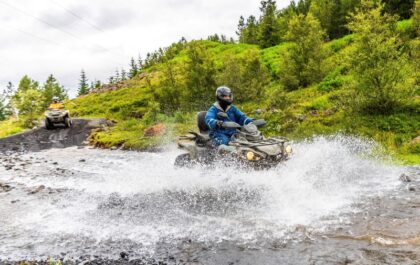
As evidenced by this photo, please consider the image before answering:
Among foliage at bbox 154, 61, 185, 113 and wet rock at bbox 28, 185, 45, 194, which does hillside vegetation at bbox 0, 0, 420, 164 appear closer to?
foliage at bbox 154, 61, 185, 113

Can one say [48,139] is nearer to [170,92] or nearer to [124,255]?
[170,92]

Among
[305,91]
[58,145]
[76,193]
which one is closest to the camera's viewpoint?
[76,193]

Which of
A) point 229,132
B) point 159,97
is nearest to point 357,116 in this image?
point 229,132

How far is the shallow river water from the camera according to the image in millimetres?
7680

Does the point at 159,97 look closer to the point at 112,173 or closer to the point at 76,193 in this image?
the point at 112,173

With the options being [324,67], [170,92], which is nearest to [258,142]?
[324,67]

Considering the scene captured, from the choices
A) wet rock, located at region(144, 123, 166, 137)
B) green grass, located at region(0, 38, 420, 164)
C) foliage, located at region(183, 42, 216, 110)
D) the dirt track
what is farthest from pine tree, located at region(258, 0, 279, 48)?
wet rock, located at region(144, 123, 166, 137)

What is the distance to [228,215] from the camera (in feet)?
32.5

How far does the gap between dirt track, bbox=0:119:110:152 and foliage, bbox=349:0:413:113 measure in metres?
21.7

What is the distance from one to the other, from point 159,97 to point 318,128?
2889 cm

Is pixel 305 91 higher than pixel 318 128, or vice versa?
pixel 305 91

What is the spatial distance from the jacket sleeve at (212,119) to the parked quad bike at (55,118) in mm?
30196

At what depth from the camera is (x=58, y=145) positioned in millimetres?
30156

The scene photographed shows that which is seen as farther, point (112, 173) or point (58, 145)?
point (58, 145)
